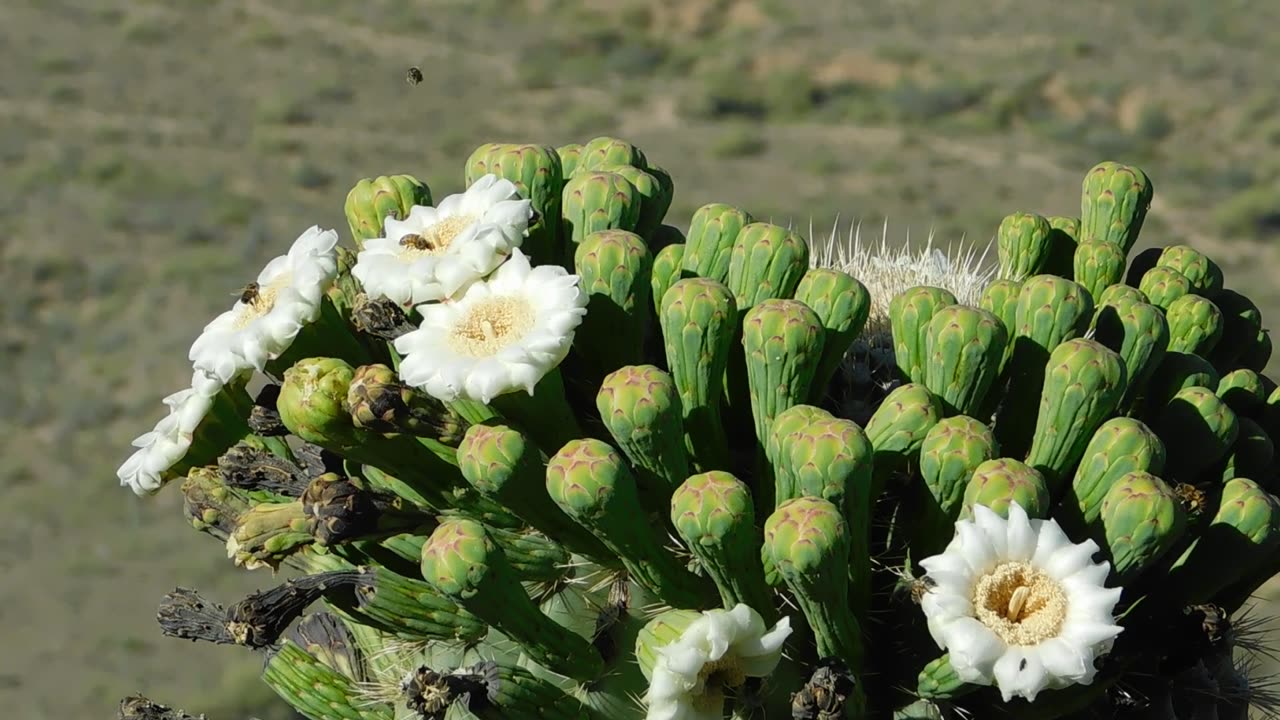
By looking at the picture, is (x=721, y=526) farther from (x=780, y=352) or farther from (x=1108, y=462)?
(x=1108, y=462)

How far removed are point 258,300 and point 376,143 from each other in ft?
75.5

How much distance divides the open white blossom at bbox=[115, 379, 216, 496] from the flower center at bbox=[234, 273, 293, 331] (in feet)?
0.59

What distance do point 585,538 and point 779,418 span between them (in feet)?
1.59

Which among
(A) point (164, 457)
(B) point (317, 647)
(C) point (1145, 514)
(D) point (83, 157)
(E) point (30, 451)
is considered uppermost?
(C) point (1145, 514)

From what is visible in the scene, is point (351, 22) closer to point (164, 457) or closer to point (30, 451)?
point (30, 451)

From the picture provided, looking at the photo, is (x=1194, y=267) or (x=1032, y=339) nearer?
(x=1032, y=339)

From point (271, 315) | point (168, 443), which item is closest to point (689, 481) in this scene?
point (271, 315)

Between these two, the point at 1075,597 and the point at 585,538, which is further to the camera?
the point at 585,538

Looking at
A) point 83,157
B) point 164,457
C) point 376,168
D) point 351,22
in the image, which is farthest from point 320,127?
point 164,457

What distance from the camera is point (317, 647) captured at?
325cm

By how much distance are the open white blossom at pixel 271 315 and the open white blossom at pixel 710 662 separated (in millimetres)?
1052

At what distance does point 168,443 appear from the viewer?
3180mm

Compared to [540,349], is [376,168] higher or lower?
lower

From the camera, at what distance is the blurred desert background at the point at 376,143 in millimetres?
13883
